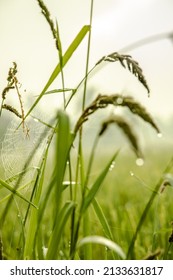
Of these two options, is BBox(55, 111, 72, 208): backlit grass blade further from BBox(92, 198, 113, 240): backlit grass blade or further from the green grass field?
BBox(92, 198, 113, 240): backlit grass blade

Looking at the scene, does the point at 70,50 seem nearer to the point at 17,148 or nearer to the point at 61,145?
the point at 61,145

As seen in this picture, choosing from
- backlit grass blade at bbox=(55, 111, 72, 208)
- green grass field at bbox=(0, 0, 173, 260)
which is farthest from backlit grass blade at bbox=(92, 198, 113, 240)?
backlit grass blade at bbox=(55, 111, 72, 208)

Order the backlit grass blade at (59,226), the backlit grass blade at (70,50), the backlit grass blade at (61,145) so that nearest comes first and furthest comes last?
1. the backlit grass blade at (61,145)
2. the backlit grass blade at (59,226)
3. the backlit grass blade at (70,50)

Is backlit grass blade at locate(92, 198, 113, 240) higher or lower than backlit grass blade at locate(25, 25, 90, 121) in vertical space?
lower

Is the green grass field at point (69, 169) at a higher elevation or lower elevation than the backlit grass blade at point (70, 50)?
lower

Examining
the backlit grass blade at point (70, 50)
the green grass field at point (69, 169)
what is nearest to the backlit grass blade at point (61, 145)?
the green grass field at point (69, 169)

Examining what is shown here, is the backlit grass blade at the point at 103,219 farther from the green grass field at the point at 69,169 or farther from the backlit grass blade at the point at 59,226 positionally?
the backlit grass blade at the point at 59,226

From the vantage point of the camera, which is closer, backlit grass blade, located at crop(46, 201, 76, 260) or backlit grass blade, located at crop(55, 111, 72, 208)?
backlit grass blade, located at crop(55, 111, 72, 208)

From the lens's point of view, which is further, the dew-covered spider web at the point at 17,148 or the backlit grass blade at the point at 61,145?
the dew-covered spider web at the point at 17,148
